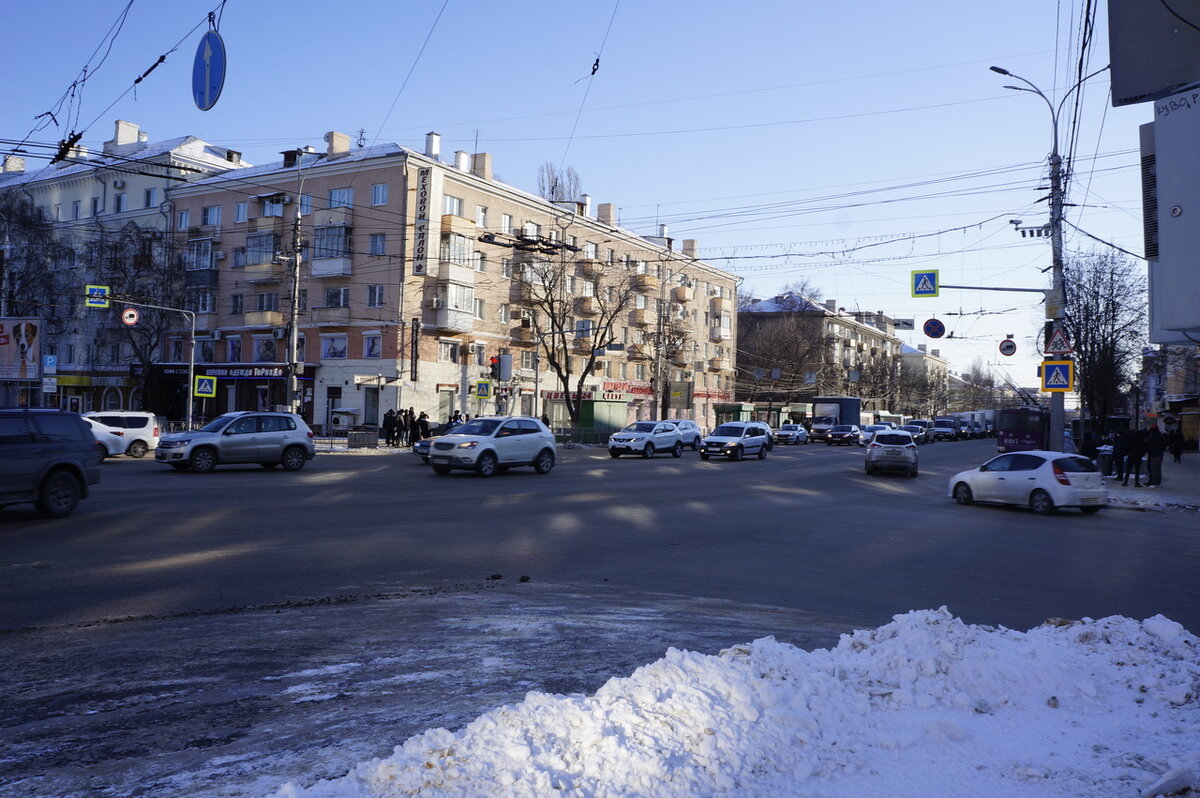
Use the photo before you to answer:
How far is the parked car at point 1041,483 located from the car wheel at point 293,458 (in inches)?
670

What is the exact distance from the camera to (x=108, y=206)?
57.1 meters

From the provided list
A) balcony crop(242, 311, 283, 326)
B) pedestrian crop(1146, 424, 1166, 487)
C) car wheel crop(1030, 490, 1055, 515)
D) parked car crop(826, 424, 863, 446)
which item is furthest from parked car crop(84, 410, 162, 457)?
parked car crop(826, 424, 863, 446)

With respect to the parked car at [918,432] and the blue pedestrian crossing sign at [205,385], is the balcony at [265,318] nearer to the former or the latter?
the blue pedestrian crossing sign at [205,385]

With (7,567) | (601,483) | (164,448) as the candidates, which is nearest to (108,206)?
(164,448)

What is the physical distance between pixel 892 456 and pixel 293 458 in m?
18.9

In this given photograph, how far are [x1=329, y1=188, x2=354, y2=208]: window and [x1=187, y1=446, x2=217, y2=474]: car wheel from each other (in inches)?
1079

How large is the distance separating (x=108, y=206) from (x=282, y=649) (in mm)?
60831

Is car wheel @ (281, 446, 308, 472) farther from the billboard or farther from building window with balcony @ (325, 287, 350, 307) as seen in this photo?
building window with balcony @ (325, 287, 350, 307)

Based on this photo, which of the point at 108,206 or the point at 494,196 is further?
the point at 108,206

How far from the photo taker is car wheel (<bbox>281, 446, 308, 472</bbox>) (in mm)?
23547

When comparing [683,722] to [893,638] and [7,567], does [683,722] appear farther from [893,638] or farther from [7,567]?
[7,567]

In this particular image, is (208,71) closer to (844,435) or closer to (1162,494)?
(1162,494)

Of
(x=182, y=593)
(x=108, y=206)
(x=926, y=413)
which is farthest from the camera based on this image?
(x=926, y=413)

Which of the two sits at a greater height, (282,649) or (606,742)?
(606,742)
